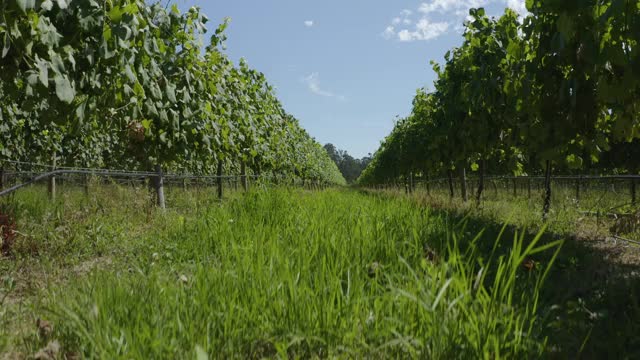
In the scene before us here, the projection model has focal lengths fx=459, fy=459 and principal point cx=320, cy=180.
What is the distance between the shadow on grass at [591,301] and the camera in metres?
2.17

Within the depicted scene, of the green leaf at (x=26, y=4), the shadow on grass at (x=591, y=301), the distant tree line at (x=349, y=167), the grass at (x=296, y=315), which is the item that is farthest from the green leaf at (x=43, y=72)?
the distant tree line at (x=349, y=167)

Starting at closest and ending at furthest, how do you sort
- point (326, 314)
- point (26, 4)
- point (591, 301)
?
point (326, 314) < point (26, 4) < point (591, 301)

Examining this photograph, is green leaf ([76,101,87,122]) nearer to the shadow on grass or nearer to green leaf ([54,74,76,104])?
green leaf ([54,74,76,104])

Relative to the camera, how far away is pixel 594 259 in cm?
424

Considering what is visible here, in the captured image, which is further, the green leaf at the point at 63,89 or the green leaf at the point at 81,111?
the green leaf at the point at 81,111

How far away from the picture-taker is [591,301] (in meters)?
3.01

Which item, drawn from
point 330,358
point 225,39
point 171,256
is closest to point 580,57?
point 330,358

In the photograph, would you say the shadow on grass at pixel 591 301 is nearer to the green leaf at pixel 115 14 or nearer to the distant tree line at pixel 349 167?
the green leaf at pixel 115 14

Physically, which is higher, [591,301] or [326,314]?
[326,314]

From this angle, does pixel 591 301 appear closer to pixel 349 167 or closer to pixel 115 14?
pixel 115 14

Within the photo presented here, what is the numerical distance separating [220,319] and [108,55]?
251 cm

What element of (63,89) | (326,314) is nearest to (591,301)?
(326,314)

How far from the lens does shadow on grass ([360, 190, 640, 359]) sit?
2.17 metres

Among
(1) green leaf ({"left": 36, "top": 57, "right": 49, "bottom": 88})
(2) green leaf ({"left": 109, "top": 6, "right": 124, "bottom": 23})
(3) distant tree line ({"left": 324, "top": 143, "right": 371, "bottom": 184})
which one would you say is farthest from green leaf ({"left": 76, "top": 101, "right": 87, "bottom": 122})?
(3) distant tree line ({"left": 324, "top": 143, "right": 371, "bottom": 184})
